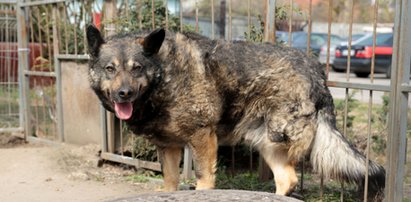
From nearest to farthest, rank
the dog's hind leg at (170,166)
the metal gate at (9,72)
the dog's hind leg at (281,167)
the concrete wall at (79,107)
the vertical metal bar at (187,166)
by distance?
the dog's hind leg at (281,167)
the dog's hind leg at (170,166)
the vertical metal bar at (187,166)
the concrete wall at (79,107)
the metal gate at (9,72)

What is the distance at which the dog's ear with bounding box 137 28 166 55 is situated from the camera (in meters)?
4.43

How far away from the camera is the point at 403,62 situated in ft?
13.4

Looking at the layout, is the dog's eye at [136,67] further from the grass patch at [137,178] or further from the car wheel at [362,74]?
the car wheel at [362,74]

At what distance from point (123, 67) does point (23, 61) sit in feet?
16.0

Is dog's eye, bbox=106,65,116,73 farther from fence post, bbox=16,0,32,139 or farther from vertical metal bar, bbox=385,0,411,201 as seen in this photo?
fence post, bbox=16,0,32,139

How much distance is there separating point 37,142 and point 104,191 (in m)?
3.06

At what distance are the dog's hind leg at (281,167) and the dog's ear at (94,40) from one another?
1749 millimetres

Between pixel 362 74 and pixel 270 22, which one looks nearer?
pixel 270 22

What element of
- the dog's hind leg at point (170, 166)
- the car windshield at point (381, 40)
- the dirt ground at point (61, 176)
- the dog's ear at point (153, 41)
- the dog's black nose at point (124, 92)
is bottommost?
the dirt ground at point (61, 176)

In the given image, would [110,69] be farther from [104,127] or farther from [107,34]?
[104,127]

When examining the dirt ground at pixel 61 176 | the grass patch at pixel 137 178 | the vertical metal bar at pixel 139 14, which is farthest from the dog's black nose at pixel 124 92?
the grass patch at pixel 137 178

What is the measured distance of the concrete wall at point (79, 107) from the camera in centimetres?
738

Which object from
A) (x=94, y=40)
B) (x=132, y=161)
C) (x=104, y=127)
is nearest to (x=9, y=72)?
(x=104, y=127)

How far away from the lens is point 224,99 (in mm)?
4699
